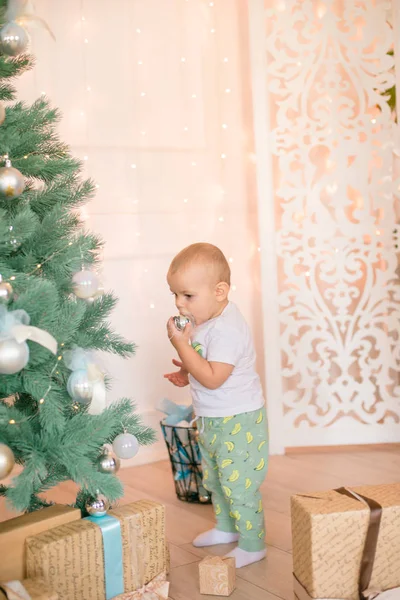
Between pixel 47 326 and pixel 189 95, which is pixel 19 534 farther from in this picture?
pixel 189 95

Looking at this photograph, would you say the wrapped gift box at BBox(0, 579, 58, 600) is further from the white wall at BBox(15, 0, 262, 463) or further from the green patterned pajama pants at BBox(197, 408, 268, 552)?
the white wall at BBox(15, 0, 262, 463)

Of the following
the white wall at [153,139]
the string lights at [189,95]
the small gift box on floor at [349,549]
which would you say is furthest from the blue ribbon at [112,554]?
the string lights at [189,95]

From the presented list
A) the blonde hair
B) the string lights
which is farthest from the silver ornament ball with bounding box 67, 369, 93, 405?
the string lights

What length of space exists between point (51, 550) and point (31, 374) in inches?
15.0

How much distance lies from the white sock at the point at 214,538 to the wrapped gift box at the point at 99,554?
0.29 meters

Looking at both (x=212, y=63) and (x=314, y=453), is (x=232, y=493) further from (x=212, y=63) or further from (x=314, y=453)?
(x=212, y=63)

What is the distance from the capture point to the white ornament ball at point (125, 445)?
5.74ft

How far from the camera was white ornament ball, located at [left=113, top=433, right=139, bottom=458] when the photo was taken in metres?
1.75

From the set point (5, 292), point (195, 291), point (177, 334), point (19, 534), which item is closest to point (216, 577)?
point (19, 534)

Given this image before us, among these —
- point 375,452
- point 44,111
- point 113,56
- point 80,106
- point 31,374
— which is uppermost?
point 113,56

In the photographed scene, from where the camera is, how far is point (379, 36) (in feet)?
10.1

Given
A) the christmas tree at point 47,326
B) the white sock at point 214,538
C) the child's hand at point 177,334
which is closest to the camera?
the christmas tree at point 47,326

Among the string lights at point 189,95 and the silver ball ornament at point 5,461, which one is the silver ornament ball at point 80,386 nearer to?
the silver ball ornament at point 5,461

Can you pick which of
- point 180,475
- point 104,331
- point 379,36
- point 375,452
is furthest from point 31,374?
point 379,36
